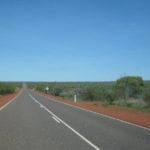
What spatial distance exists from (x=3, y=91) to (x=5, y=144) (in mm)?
103912

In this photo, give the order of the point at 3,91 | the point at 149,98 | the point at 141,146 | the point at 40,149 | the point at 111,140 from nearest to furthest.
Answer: the point at 40,149 < the point at 141,146 < the point at 111,140 < the point at 149,98 < the point at 3,91

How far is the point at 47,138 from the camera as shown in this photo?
12.6 metres

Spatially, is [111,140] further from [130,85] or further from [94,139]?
[130,85]

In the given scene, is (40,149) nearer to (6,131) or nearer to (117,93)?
(6,131)

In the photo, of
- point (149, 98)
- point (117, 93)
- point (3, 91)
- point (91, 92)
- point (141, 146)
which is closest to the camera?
point (141, 146)

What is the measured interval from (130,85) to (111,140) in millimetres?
59698

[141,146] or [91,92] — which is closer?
[141,146]

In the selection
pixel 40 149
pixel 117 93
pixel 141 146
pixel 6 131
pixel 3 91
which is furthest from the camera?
pixel 3 91

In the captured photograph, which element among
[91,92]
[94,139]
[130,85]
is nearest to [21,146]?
[94,139]

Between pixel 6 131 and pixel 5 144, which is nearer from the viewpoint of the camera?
pixel 5 144

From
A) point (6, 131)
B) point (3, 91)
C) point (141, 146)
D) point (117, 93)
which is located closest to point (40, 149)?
point (141, 146)

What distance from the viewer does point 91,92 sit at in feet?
222

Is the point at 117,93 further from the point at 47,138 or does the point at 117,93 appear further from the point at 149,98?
the point at 47,138

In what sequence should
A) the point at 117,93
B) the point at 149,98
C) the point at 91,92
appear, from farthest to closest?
the point at 91,92
the point at 117,93
the point at 149,98
